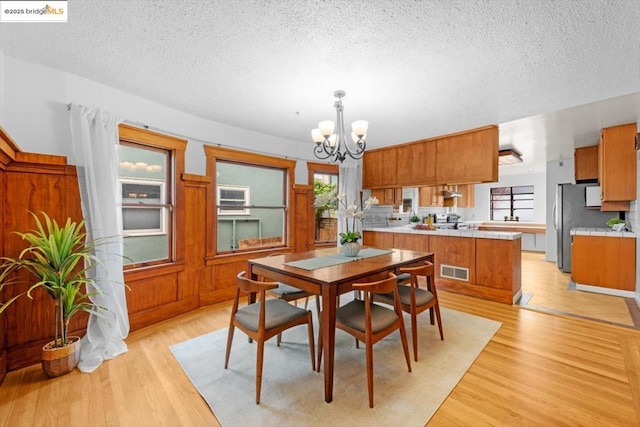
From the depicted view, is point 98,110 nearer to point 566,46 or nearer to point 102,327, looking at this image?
point 102,327

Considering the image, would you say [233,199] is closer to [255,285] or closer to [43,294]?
[43,294]

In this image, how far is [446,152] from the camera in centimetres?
407

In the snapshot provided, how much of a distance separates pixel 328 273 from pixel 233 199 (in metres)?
2.84

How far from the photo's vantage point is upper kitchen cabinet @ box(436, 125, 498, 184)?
3625 mm

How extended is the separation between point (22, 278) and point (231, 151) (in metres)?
2.38

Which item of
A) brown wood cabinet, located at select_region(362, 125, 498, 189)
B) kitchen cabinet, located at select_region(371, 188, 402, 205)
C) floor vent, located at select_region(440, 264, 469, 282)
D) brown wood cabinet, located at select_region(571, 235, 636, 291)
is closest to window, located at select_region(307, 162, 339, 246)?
brown wood cabinet, located at select_region(362, 125, 498, 189)

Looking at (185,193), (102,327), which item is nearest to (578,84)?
(185,193)

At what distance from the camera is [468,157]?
151 inches

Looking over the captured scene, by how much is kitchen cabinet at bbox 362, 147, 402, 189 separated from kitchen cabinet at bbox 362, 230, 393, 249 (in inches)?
35.2

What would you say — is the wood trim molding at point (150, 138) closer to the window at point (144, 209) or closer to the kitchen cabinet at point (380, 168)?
the window at point (144, 209)

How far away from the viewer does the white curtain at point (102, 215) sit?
2.31m

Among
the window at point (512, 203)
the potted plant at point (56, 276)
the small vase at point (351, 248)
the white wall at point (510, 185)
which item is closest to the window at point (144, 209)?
the potted plant at point (56, 276)

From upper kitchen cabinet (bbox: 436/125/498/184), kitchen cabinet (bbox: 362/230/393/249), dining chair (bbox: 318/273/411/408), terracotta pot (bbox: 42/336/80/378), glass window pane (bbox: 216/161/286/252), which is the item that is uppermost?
upper kitchen cabinet (bbox: 436/125/498/184)

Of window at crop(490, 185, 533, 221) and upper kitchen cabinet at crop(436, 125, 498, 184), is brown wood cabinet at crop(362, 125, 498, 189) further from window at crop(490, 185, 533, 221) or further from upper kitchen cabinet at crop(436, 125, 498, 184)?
window at crop(490, 185, 533, 221)
